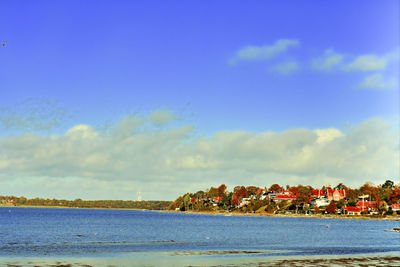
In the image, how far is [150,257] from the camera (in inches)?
2335

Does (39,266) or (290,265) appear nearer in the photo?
(39,266)

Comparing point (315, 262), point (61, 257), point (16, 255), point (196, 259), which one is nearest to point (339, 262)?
point (315, 262)

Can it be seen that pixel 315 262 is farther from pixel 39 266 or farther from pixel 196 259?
pixel 39 266

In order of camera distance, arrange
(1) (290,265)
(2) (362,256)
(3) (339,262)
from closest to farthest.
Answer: (1) (290,265), (3) (339,262), (2) (362,256)

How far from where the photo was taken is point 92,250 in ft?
222

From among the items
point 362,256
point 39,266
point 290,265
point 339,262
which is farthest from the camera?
point 362,256

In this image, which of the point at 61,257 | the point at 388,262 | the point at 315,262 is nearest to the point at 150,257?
the point at 61,257

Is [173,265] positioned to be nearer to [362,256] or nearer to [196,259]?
[196,259]

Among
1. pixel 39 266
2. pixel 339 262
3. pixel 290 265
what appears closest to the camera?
pixel 39 266

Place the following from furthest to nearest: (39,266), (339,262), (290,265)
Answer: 1. (339,262)
2. (290,265)
3. (39,266)

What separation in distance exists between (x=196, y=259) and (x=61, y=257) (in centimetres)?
1783

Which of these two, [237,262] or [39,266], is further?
[237,262]

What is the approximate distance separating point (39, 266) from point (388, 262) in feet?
141

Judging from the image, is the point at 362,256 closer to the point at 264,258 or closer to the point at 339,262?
the point at 339,262
